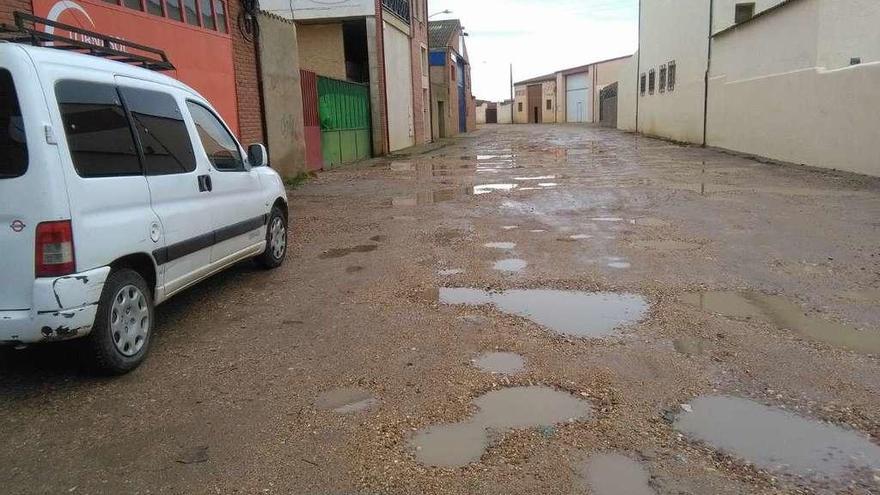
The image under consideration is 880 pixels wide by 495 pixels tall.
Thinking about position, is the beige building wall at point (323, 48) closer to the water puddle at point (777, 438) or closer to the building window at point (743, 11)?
the building window at point (743, 11)

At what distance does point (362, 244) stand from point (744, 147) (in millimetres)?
16249

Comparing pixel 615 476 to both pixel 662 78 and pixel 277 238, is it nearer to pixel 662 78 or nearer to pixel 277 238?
pixel 277 238

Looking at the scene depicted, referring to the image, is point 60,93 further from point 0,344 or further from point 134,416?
point 134,416

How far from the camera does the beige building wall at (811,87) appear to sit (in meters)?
13.3

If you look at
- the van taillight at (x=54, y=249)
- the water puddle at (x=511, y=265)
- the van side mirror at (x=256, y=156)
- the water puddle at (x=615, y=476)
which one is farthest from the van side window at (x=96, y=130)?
the water puddle at (x=511, y=265)

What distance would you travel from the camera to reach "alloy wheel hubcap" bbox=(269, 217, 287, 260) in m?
6.71

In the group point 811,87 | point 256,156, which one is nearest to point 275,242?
point 256,156

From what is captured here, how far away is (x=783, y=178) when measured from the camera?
44.1ft

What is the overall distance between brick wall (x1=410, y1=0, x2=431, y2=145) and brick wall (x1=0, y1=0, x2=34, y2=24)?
21.6 metres

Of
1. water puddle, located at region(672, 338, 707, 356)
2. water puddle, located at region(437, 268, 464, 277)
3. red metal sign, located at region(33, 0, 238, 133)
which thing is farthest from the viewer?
red metal sign, located at region(33, 0, 238, 133)

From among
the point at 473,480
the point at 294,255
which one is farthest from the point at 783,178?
the point at 473,480

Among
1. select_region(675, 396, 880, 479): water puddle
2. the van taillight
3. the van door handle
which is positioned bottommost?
select_region(675, 396, 880, 479): water puddle

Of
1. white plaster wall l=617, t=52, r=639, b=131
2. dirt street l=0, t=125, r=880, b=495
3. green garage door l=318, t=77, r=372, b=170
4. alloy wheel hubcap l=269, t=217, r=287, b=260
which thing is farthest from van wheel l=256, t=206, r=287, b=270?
white plaster wall l=617, t=52, r=639, b=131

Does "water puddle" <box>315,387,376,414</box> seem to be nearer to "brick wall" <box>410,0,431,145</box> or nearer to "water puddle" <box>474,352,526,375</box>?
"water puddle" <box>474,352,526,375</box>
